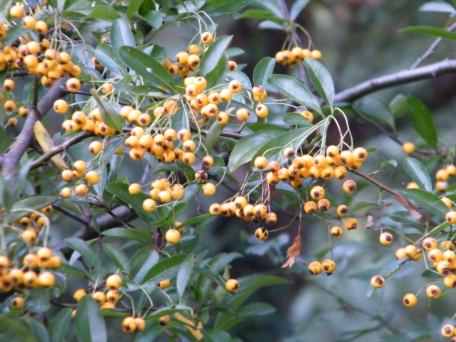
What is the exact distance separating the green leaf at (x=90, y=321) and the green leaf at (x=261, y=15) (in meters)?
0.90

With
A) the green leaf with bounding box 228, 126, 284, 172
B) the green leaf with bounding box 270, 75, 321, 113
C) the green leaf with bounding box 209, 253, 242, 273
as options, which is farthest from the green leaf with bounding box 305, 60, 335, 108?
the green leaf with bounding box 209, 253, 242, 273

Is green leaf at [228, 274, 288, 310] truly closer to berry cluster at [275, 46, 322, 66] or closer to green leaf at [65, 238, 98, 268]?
green leaf at [65, 238, 98, 268]

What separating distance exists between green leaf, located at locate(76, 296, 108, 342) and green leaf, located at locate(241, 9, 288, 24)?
90 cm

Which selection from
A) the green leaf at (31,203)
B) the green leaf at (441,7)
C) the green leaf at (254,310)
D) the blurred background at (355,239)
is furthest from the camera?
the blurred background at (355,239)

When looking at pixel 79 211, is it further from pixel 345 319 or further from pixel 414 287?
pixel 414 287

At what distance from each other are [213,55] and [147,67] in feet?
0.41

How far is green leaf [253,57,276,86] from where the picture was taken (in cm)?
171

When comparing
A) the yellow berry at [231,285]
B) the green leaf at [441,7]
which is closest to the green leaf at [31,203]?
the yellow berry at [231,285]

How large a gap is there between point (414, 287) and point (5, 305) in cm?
215

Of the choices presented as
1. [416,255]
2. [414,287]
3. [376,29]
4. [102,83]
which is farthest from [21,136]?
[376,29]

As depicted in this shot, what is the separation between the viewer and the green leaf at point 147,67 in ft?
5.02

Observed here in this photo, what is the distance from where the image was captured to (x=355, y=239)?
12.3 feet

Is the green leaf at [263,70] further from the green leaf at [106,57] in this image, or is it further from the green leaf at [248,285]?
the green leaf at [248,285]

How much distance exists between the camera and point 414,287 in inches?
135
